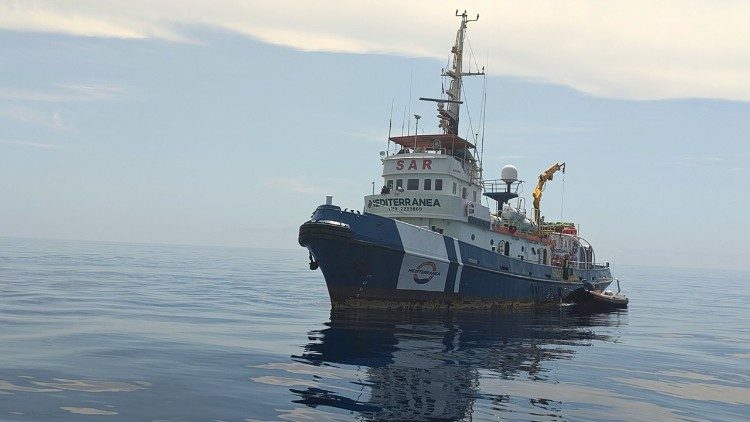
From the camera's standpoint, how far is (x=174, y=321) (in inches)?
830

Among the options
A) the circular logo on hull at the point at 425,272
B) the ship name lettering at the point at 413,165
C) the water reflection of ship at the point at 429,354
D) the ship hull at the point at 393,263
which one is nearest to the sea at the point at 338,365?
the water reflection of ship at the point at 429,354

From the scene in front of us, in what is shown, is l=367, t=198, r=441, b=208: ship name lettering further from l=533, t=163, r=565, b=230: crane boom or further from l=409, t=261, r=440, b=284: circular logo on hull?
l=533, t=163, r=565, b=230: crane boom

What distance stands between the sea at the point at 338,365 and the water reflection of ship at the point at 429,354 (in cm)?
6

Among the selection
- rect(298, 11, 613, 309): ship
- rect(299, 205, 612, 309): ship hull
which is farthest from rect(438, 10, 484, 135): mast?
rect(299, 205, 612, 309): ship hull

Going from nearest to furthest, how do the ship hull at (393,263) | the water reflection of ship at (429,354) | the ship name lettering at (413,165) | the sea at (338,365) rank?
the sea at (338,365) → the water reflection of ship at (429,354) → the ship hull at (393,263) → the ship name lettering at (413,165)

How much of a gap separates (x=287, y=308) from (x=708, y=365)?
17188mm

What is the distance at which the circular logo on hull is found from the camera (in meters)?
25.5

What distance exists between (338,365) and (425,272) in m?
11.5

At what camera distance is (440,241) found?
85.0 ft

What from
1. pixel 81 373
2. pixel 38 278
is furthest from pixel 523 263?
pixel 38 278

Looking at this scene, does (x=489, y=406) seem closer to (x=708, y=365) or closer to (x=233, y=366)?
(x=233, y=366)

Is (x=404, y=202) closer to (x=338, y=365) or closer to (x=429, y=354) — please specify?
(x=429, y=354)

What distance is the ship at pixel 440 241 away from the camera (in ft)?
79.8

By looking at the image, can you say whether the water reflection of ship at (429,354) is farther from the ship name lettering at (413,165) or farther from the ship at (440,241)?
the ship name lettering at (413,165)
